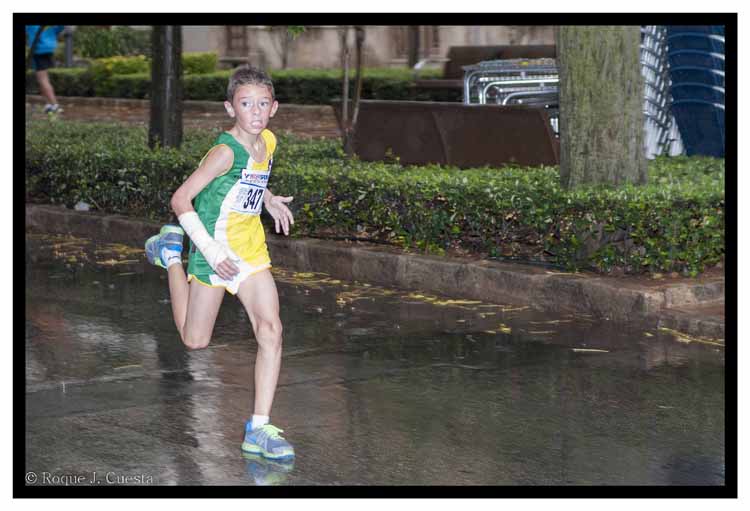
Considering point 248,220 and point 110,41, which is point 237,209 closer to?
point 248,220

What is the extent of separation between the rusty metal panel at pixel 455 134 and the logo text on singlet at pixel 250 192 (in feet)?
21.6

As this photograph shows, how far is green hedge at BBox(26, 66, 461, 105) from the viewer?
2691cm

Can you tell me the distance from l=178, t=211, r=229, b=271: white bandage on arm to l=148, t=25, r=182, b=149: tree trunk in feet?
29.7

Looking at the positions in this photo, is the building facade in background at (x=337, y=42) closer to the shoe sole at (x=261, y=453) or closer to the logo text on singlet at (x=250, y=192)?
the logo text on singlet at (x=250, y=192)

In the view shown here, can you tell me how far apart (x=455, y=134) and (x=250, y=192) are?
7.16m

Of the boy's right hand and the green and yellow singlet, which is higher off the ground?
the green and yellow singlet

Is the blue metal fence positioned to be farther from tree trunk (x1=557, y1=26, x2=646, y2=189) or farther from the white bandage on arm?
the white bandage on arm

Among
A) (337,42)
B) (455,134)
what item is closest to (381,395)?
(455,134)

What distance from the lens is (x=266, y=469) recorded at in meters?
5.64

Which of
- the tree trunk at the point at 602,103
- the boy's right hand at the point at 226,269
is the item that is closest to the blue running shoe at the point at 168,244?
the boy's right hand at the point at 226,269

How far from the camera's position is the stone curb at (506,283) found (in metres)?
8.55

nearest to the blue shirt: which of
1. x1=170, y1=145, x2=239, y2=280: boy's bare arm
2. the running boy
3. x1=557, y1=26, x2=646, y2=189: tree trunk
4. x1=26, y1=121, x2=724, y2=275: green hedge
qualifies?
x1=26, y1=121, x2=724, y2=275: green hedge

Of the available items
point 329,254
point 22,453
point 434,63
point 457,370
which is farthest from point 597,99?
point 434,63

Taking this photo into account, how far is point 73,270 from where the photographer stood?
1107 centimetres
